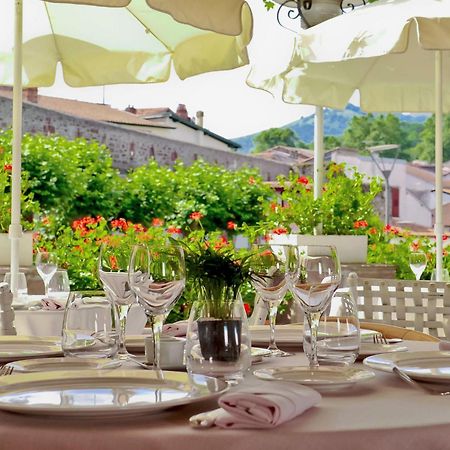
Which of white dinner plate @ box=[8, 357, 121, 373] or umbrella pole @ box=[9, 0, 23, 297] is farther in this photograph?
umbrella pole @ box=[9, 0, 23, 297]

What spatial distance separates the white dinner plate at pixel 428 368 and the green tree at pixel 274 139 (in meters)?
34.2

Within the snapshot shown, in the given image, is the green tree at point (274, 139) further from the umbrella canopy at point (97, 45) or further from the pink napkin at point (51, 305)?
the pink napkin at point (51, 305)

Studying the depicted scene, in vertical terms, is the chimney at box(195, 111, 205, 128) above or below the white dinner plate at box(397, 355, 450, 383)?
above

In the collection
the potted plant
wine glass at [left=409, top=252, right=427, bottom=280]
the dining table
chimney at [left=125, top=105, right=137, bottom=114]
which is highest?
chimney at [left=125, top=105, right=137, bottom=114]

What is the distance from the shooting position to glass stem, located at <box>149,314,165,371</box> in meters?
1.50

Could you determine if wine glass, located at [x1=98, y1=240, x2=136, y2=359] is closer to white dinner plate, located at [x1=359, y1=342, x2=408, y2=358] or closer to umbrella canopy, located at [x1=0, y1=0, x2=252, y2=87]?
white dinner plate, located at [x1=359, y1=342, x2=408, y2=358]

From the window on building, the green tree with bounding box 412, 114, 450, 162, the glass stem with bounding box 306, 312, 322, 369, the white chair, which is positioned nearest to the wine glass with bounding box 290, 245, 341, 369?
the glass stem with bounding box 306, 312, 322, 369

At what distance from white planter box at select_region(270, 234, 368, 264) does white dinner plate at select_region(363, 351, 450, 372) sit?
4.44 meters

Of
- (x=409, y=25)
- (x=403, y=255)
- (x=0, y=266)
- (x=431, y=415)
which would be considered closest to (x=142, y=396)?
(x=431, y=415)

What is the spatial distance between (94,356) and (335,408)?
0.54 m

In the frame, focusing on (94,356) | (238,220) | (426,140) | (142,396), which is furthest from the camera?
(426,140)

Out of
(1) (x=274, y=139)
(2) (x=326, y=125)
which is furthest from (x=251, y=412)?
(2) (x=326, y=125)

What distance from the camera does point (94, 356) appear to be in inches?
62.7

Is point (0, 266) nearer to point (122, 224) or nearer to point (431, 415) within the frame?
point (122, 224)
